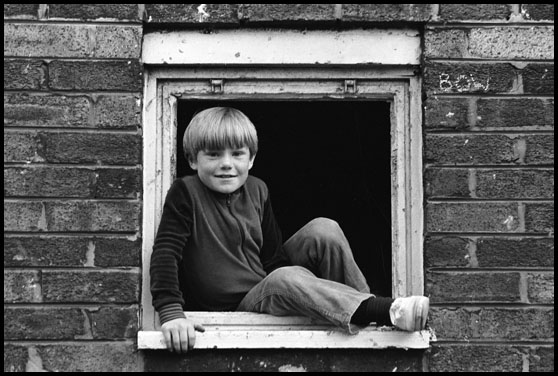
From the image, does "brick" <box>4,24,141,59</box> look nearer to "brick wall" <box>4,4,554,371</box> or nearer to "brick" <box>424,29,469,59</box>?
"brick wall" <box>4,4,554,371</box>

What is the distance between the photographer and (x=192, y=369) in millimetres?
3814

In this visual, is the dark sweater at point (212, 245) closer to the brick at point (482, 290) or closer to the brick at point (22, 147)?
the brick at point (22, 147)

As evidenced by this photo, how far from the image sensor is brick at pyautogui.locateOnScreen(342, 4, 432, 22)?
395 centimetres

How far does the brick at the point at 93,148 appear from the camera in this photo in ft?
12.7

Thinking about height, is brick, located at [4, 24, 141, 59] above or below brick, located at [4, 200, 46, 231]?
above

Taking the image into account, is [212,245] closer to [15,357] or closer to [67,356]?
[67,356]

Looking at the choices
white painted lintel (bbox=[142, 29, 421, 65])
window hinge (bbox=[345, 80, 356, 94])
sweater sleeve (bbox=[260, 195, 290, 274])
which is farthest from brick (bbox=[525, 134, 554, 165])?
sweater sleeve (bbox=[260, 195, 290, 274])

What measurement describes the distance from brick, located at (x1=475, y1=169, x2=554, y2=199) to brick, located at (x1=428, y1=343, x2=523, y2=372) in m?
0.59

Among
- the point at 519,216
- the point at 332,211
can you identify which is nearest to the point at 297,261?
the point at 519,216

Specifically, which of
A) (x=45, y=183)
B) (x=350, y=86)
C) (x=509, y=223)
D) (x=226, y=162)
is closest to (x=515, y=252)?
(x=509, y=223)

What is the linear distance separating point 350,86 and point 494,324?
109cm

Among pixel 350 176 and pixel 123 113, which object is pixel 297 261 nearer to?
pixel 123 113

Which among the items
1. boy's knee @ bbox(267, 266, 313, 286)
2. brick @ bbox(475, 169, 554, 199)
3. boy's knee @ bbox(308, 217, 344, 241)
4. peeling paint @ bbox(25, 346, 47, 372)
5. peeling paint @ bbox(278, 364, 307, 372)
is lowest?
peeling paint @ bbox(278, 364, 307, 372)

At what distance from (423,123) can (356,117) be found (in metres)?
1.45
